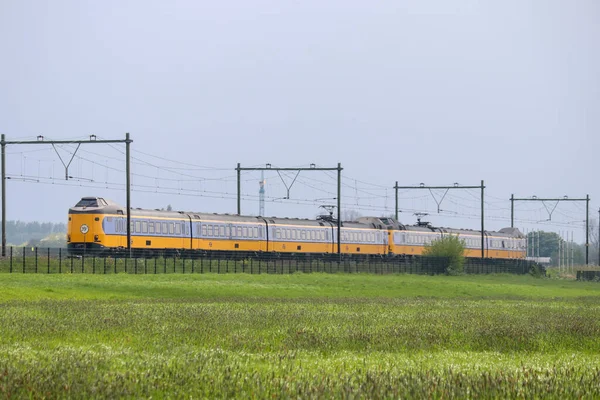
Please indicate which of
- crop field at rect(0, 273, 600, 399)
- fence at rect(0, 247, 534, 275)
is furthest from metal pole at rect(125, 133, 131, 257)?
crop field at rect(0, 273, 600, 399)

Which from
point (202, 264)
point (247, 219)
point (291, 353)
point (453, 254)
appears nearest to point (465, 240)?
point (453, 254)

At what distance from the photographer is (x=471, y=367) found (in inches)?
659

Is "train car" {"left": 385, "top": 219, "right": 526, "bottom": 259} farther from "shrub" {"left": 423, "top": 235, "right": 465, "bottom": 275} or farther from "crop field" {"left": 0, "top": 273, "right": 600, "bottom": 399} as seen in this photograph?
"crop field" {"left": 0, "top": 273, "right": 600, "bottom": 399}

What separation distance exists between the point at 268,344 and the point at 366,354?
263 cm

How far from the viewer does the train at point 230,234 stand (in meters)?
76.4

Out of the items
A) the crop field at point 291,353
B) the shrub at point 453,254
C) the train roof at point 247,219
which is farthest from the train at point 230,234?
the crop field at point 291,353

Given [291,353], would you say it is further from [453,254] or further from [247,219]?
[453,254]

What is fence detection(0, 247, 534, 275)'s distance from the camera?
65.2 meters

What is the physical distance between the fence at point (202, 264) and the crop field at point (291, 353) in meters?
31.4

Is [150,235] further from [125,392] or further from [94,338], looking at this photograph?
[125,392]

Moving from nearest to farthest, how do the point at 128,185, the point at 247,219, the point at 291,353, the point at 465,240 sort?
1. the point at 291,353
2. the point at 128,185
3. the point at 247,219
4. the point at 465,240

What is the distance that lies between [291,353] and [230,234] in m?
70.1

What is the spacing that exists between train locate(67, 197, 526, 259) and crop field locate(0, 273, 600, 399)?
41.3 meters

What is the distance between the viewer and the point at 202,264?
75.4 meters
